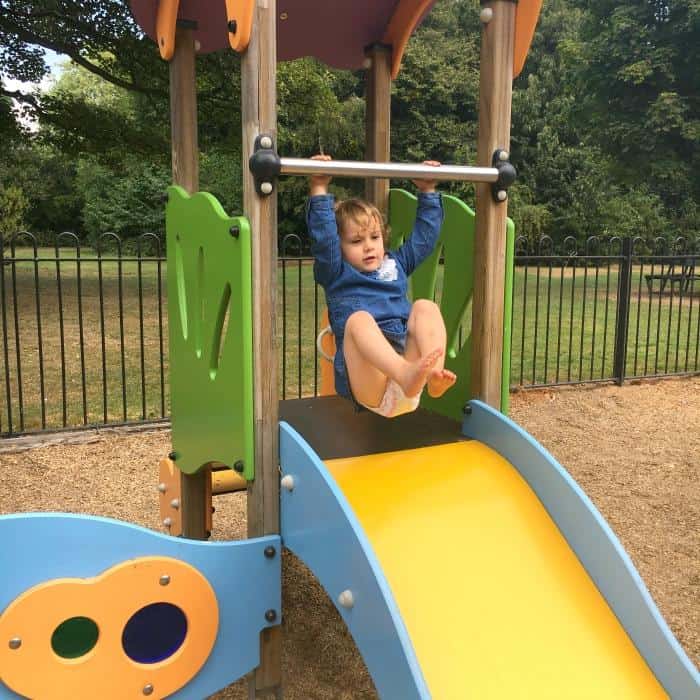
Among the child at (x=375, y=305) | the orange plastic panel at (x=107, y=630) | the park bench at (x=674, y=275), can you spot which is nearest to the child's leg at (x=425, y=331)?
the child at (x=375, y=305)

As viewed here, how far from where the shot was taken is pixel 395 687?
5.54 ft

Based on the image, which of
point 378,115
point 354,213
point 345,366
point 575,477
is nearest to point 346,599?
point 345,366

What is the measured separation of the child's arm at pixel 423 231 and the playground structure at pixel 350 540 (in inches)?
5.1

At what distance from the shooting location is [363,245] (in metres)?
2.64

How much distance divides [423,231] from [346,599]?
1453 mm

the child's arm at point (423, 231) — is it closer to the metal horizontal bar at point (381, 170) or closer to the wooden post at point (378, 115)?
the metal horizontal bar at point (381, 170)

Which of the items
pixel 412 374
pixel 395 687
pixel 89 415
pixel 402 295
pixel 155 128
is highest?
pixel 155 128

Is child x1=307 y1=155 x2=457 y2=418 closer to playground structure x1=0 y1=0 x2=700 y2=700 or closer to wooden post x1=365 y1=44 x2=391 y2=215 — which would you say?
playground structure x1=0 y1=0 x2=700 y2=700

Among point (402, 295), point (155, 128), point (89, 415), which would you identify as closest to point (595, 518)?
point (402, 295)

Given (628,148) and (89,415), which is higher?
(628,148)

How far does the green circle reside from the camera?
6.30 feet

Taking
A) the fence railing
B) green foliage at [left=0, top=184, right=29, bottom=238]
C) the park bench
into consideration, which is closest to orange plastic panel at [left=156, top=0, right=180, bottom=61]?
the fence railing

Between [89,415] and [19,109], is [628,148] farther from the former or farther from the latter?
[89,415]

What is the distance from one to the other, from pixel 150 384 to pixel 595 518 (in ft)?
20.5
